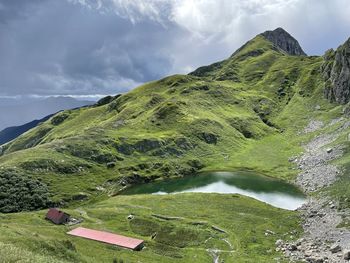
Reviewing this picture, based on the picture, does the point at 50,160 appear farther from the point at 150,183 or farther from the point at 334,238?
the point at 334,238

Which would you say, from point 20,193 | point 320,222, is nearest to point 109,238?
point 320,222

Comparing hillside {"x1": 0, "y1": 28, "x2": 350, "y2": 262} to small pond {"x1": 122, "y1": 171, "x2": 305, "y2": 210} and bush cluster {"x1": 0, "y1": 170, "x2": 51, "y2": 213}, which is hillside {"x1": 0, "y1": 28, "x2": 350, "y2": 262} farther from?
small pond {"x1": 122, "y1": 171, "x2": 305, "y2": 210}

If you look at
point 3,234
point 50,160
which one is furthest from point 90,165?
point 3,234

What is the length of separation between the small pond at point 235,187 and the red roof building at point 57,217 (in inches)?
1967

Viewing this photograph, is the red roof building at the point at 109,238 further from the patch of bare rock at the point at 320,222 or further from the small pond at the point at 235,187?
the small pond at the point at 235,187

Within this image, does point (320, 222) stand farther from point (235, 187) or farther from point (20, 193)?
point (20, 193)

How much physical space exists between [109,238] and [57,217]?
709 inches

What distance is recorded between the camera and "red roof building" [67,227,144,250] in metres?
75.2

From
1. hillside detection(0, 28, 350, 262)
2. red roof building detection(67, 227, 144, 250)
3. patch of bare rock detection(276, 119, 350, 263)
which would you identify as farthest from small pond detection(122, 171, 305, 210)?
red roof building detection(67, 227, 144, 250)

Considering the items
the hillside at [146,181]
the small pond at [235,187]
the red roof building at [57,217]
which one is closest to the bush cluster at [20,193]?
the hillside at [146,181]

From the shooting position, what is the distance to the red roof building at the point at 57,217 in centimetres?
8994

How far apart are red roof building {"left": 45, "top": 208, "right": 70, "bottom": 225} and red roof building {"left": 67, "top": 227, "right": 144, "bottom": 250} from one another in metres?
8.25

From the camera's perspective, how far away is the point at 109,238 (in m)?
78.0

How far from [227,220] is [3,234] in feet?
183
